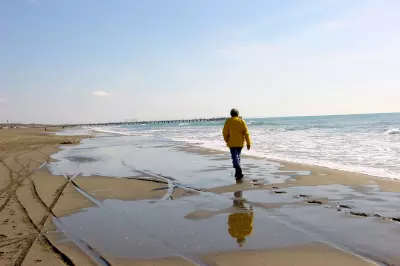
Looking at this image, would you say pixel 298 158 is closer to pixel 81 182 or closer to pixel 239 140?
pixel 239 140

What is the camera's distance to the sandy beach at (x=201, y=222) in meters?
4.09

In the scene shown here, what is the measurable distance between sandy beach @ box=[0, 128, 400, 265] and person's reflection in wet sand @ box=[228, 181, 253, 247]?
0.6 inches

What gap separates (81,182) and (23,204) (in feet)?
9.13

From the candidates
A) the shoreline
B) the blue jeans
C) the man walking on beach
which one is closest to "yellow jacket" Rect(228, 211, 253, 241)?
the shoreline

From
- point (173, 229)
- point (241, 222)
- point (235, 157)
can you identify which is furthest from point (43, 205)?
point (235, 157)

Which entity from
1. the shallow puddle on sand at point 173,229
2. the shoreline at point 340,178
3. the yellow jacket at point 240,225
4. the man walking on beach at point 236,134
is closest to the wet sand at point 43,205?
the shallow puddle on sand at point 173,229

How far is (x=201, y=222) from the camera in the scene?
551 centimetres

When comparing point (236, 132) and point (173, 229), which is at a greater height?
point (236, 132)

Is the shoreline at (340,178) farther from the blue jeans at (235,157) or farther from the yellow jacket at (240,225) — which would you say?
the yellow jacket at (240,225)

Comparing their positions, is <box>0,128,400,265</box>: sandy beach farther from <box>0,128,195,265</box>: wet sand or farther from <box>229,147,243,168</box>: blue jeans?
<box>229,147,243,168</box>: blue jeans

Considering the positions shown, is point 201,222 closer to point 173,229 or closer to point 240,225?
point 173,229

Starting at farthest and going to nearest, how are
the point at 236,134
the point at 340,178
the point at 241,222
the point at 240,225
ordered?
the point at 236,134 < the point at 340,178 < the point at 241,222 < the point at 240,225

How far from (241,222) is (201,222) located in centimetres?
66

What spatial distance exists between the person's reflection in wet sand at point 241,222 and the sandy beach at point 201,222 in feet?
0.05
